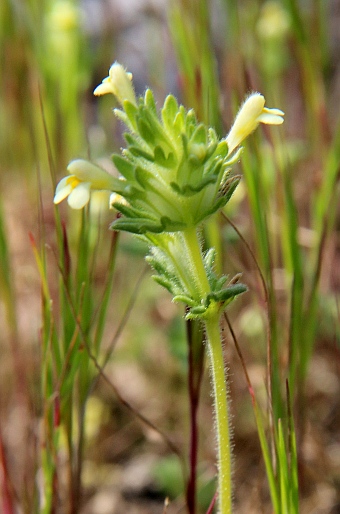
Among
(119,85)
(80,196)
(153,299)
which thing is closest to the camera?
(80,196)

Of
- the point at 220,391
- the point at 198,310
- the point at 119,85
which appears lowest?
the point at 220,391

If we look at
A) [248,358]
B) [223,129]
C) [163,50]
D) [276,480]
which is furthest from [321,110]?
[276,480]

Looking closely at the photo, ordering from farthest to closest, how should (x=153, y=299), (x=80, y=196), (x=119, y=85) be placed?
1. (x=153, y=299)
2. (x=119, y=85)
3. (x=80, y=196)

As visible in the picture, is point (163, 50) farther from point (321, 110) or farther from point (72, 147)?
point (321, 110)

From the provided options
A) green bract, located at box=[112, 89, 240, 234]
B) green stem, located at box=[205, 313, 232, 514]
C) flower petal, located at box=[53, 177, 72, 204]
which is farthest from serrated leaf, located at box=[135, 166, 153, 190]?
green stem, located at box=[205, 313, 232, 514]

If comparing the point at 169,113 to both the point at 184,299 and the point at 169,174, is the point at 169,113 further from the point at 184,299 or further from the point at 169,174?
the point at 184,299

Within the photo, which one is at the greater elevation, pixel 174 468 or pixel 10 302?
pixel 10 302

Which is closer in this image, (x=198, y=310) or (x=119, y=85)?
(x=198, y=310)

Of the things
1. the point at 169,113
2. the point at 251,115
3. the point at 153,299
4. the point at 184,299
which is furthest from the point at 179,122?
the point at 153,299

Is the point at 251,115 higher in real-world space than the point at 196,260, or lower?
higher
